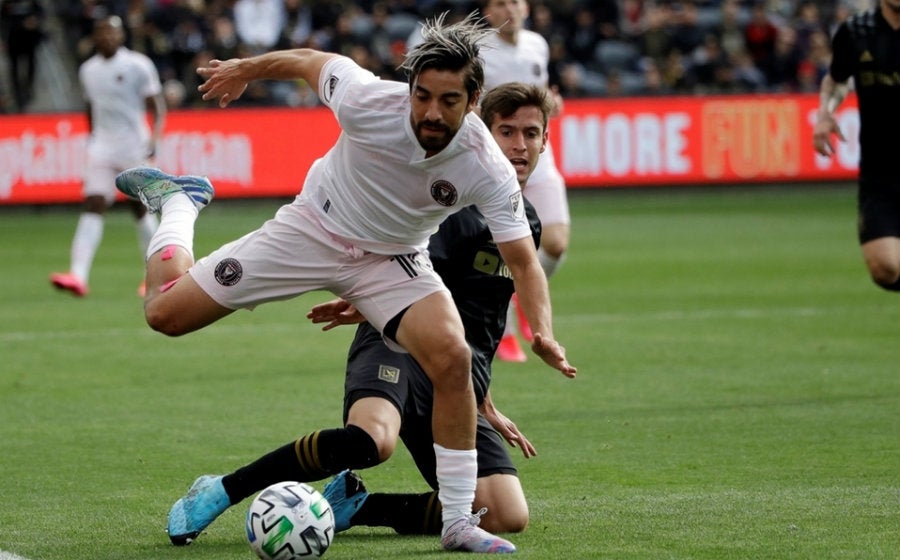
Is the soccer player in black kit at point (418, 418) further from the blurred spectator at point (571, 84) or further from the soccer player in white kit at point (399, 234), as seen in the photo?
the blurred spectator at point (571, 84)

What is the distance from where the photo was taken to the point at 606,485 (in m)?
6.91

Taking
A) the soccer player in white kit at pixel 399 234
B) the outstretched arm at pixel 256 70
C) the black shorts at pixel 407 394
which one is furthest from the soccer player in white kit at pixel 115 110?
the soccer player in white kit at pixel 399 234

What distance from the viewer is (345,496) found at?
6.09m

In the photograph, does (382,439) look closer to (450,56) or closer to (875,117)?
(450,56)

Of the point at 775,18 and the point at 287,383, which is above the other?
the point at 287,383

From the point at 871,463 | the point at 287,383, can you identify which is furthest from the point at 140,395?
the point at 871,463

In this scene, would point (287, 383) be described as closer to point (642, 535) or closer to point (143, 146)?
point (642, 535)

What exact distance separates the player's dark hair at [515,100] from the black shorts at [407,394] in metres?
1.12

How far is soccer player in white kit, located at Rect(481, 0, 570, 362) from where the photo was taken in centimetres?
1102

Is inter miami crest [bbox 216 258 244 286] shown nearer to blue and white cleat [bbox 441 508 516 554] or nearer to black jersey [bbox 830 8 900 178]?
blue and white cleat [bbox 441 508 516 554]

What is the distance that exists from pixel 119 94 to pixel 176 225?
394 inches

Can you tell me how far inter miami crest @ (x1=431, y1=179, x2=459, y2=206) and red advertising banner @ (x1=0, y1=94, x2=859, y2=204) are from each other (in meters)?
17.1

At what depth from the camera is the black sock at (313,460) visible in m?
5.73

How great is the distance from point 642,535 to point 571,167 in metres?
19.3
